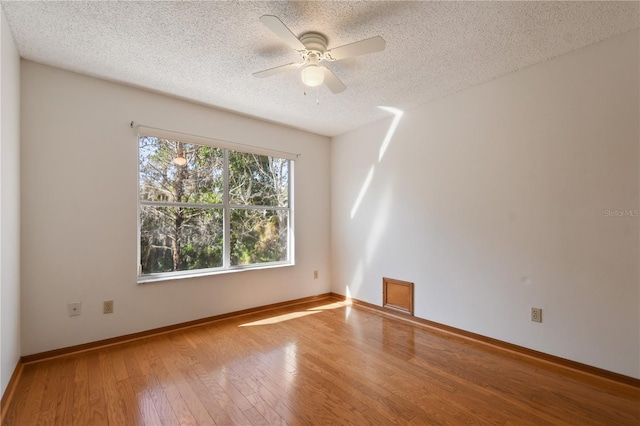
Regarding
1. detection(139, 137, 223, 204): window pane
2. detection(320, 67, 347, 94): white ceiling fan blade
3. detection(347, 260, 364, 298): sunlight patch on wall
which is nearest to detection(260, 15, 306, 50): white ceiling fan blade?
detection(320, 67, 347, 94): white ceiling fan blade

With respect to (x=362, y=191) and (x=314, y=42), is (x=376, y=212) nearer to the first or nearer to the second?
(x=362, y=191)

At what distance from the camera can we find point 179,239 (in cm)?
330

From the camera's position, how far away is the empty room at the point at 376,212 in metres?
1.95

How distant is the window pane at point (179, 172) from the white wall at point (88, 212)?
0.53 feet

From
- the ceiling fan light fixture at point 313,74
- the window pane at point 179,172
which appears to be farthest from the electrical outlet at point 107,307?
the ceiling fan light fixture at point 313,74

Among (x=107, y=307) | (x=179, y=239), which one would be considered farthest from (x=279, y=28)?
(x=107, y=307)

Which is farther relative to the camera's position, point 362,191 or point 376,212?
point 362,191

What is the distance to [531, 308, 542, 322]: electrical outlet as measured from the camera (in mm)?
2529

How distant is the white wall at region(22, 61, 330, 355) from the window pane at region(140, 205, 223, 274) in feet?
0.56

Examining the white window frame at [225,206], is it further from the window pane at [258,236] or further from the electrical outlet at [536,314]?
the electrical outlet at [536,314]

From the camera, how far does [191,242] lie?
133 inches

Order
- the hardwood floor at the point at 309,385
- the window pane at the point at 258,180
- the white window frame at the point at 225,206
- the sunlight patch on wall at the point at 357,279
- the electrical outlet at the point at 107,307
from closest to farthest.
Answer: the hardwood floor at the point at 309,385, the electrical outlet at the point at 107,307, the white window frame at the point at 225,206, the window pane at the point at 258,180, the sunlight patch on wall at the point at 357,279

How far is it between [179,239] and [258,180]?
1.21 metres

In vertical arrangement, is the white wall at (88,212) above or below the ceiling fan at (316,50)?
below
